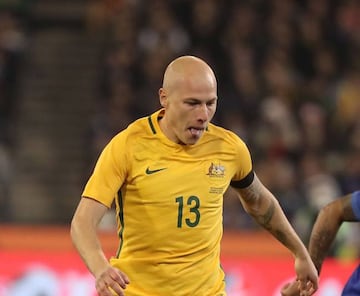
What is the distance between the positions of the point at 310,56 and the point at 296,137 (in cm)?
148

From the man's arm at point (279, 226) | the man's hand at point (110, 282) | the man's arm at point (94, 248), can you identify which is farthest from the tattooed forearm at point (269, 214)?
the man's hand at point (110, 282)

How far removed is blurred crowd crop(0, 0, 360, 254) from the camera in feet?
42.5

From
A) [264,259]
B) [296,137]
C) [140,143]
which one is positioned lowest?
[264,259]

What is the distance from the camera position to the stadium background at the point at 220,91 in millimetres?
12875

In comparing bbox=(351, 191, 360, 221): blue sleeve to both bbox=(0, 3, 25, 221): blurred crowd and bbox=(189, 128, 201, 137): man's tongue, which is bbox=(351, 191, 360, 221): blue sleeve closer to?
bbox=(189, 128, 201, 137): man's tongue

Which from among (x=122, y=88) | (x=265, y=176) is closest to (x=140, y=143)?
(x=265, y=176)

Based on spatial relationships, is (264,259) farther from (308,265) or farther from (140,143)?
(140,143)

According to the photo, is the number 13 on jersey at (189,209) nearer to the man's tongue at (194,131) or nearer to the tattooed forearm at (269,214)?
the man's tongue at (194,131)

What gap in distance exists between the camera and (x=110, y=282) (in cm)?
543

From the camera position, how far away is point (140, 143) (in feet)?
19.9

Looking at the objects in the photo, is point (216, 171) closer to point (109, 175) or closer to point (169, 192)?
point (169, 192)

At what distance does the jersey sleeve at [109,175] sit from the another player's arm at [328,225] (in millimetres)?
1406

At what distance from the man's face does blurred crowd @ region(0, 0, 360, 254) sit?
20.4ft

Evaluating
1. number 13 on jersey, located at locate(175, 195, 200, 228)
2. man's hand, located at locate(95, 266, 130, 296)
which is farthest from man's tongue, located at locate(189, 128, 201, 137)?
man's hand, located at locate(95, 266, 130, 296)
